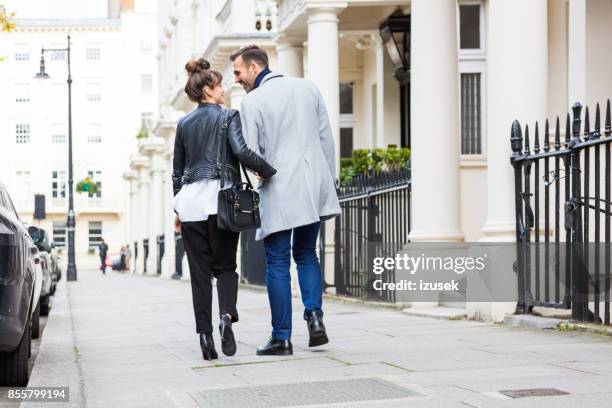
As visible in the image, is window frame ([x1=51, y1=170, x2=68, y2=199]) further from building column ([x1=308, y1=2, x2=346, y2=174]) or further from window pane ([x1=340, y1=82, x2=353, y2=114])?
building column ([x1=308, y1=2, x2=346, y2=174])

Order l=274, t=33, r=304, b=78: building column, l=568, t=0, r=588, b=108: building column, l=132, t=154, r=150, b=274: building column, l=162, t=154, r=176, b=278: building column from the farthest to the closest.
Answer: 1. l=132, t=154, r=150, b=274: building column
2. l=162, t=154, r=176, b=278: building column
3. l=274, t=33, r=304, b=78: building column
4. l=568, t=0, r=588, b=108: building column

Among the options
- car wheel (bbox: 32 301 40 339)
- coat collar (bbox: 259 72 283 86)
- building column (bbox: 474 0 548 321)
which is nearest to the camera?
coat collar (bbox: 259 72 283 86)

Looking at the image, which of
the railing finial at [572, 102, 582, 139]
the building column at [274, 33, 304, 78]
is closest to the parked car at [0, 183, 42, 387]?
the railing finial at [572, 102, 582, 139]

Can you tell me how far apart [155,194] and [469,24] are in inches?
1185

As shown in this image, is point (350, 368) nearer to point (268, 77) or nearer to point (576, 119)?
point (268, 77)

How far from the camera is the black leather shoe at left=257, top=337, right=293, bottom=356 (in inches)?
307

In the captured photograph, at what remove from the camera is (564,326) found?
9047 mm

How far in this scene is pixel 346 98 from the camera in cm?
2769

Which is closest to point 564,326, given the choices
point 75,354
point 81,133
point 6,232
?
point 75,354

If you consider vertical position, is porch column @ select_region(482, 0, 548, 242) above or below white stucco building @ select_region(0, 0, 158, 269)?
below

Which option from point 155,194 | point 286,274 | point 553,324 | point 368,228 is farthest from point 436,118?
point 155,194

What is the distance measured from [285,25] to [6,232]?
40.6 ft

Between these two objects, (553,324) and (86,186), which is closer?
(553,324)

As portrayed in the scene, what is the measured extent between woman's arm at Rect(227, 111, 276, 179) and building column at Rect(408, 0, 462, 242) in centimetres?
475
